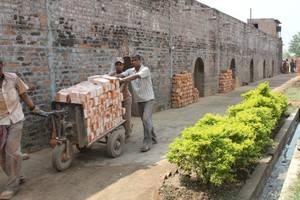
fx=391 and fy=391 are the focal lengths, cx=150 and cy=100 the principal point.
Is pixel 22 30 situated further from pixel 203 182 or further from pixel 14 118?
pixel 203 182

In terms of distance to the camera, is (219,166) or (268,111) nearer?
(219,166)

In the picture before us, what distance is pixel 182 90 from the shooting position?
13578mm

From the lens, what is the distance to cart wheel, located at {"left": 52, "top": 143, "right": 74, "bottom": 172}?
226 inches

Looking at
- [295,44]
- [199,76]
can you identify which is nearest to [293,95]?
[199,76]

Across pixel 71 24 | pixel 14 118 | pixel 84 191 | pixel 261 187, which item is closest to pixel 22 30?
pixel 71 24

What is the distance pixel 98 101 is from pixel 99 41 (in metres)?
3.14

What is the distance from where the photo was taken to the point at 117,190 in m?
5.03

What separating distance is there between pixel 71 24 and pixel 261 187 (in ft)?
16.5

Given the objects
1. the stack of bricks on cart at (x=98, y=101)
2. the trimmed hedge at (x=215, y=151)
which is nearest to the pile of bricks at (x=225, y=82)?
the stack of bricks on cart at (x=98, y=101)

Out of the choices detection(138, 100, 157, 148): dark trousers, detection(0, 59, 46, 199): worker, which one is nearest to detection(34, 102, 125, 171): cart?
detection(0, 59, 46, 199): worker

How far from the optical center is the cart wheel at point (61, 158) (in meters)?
5.74

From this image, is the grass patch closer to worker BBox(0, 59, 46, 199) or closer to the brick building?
the brick building

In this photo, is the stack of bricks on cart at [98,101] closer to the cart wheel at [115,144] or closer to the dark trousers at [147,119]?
the cart wheel at [115,144]

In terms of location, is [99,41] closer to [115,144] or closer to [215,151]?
[115,144]
